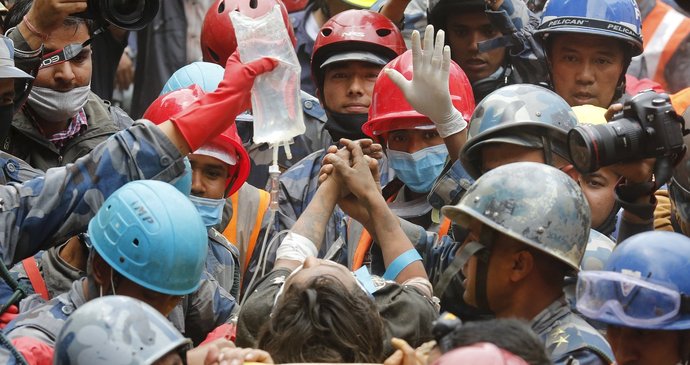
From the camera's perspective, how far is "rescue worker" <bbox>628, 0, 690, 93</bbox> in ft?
33.5

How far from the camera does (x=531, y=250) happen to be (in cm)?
558

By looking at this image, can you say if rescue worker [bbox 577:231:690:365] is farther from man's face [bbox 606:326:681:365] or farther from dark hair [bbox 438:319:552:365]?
dark hair [bbox 438:319:552:365]

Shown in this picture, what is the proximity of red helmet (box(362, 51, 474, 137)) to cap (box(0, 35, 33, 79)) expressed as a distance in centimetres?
186

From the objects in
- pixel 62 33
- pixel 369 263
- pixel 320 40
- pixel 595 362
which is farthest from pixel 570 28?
pixel 595 362

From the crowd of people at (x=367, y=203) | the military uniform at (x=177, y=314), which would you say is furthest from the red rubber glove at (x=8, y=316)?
the military uniform at (x=177, y=314)

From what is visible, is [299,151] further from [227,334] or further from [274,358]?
[274,358]

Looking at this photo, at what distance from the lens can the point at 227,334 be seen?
6.49 metres

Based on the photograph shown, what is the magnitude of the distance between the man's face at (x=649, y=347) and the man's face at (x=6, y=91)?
323cm

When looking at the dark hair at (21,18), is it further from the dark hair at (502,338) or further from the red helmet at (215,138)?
the dark hair at (502,338)

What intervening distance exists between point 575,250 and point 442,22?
12.2ft

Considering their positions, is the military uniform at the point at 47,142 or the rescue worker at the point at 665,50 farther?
the rescue worker at the point at 665,50

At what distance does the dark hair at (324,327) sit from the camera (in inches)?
209

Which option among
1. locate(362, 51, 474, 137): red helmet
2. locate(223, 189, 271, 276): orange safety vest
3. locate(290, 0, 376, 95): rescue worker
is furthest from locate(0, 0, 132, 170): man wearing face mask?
locate(290, 0, 376, 95): rescue worker

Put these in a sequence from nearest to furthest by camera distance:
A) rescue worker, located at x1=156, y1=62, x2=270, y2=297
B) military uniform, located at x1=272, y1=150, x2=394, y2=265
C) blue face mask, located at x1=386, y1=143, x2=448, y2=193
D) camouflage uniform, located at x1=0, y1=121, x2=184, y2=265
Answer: camouflage uniform, located at x1=0, y1=121, x2=184, y2=265 < blue face mask, located at x1=386, y1=143, x2=448, y2=193 < military uniform, located at x1=272, y1=150, x2=394, y2=265 < rescue worker, located at x1=156, y1=62, x2=270, y2=297
